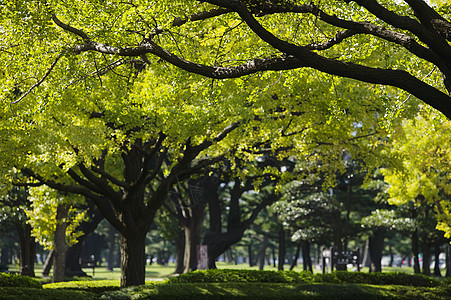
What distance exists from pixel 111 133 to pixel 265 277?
272 inches

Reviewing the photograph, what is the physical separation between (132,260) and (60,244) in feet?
23.3

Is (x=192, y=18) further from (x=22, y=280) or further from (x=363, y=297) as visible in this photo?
(x=363, y=297)

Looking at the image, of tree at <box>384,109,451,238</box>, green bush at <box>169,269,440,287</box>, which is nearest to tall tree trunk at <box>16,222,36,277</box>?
green bush at <box>169,269,440,287</box>

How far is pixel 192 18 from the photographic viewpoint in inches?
409

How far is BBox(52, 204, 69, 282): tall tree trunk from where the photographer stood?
844 inches

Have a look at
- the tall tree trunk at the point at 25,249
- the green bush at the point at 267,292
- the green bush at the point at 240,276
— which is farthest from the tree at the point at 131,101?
the tall tree trunk at the point at 25,249

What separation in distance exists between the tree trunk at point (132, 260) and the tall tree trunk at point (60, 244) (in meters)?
6.29

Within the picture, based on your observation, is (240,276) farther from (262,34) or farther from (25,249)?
(25,249)

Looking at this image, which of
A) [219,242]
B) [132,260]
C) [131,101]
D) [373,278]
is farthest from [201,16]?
[219,242]

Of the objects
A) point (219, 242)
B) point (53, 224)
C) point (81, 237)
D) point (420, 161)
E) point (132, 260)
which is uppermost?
point (420, 161)

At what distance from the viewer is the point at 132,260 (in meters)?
15.8

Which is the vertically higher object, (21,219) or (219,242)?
(21,219)

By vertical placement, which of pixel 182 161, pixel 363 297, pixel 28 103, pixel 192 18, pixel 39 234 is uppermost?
pixel 192 18

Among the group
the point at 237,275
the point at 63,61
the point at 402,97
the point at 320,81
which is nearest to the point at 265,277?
the point at 237,275
